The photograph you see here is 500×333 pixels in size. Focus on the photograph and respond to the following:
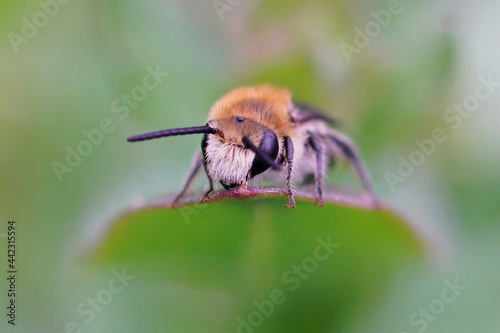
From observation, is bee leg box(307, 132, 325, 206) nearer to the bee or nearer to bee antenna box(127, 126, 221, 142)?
the bee

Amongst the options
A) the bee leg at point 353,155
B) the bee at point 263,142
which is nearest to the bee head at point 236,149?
the bee at point 263,142

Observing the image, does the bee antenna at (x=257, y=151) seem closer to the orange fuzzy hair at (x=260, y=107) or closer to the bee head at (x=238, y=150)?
the bee head at (x=238, y=150)

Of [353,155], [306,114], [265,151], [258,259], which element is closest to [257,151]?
[265,151]

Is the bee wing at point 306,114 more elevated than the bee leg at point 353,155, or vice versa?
the bee wing at point 306,114

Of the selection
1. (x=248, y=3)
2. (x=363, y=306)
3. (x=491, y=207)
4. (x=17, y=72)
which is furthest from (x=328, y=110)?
(x=17, y=72)

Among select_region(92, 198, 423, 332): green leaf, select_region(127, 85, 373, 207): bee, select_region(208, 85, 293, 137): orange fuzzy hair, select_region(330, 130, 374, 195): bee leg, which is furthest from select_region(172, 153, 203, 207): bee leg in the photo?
select_region(330, 130, 374, 195): bee leg

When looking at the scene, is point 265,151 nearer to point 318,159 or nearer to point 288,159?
point 288,159

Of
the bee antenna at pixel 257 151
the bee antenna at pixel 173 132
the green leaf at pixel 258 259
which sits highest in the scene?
the bee antenna at pixel 173 132
